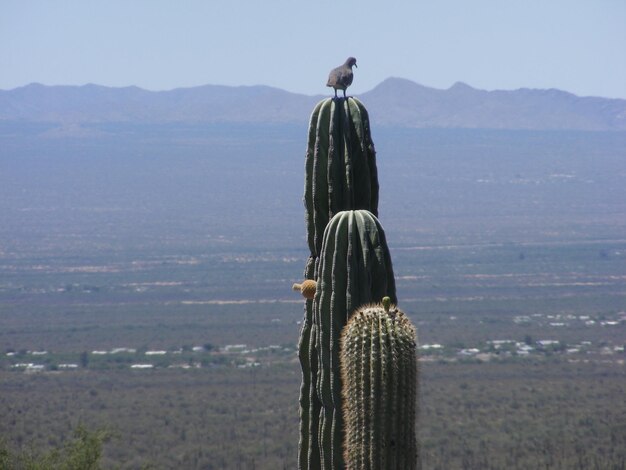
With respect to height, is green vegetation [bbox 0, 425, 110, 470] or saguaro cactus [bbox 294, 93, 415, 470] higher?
saguaro cactus [bbox 294, 93, 415, 470]

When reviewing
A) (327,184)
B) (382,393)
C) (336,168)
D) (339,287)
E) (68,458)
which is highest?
(336,168)

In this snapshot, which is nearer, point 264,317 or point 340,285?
point 340,285

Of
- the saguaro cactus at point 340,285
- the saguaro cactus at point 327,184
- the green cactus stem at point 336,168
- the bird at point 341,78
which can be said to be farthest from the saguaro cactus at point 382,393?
the bird at point 341,78

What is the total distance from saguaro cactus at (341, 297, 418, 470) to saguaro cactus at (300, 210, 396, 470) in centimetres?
111

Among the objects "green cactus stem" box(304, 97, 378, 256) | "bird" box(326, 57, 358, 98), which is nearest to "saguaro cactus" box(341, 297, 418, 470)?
"green cactus stem" box(304, 97, 378, 256)

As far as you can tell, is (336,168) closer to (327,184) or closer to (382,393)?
(327,184)

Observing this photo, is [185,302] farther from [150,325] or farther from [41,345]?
[41,345]

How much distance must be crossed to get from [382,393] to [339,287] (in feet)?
5.16

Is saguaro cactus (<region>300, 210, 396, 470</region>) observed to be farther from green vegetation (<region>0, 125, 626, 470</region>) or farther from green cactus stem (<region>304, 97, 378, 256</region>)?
green vegetation (<region>0, 125, 626, 470</region>)

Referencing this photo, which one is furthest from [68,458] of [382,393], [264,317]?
[264,317]

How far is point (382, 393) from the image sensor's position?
7473mm

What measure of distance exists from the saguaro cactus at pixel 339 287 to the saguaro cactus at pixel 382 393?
1110 millimetres

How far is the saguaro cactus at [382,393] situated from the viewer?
7.47 meters

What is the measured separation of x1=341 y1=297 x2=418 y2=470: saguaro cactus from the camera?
7469mm
